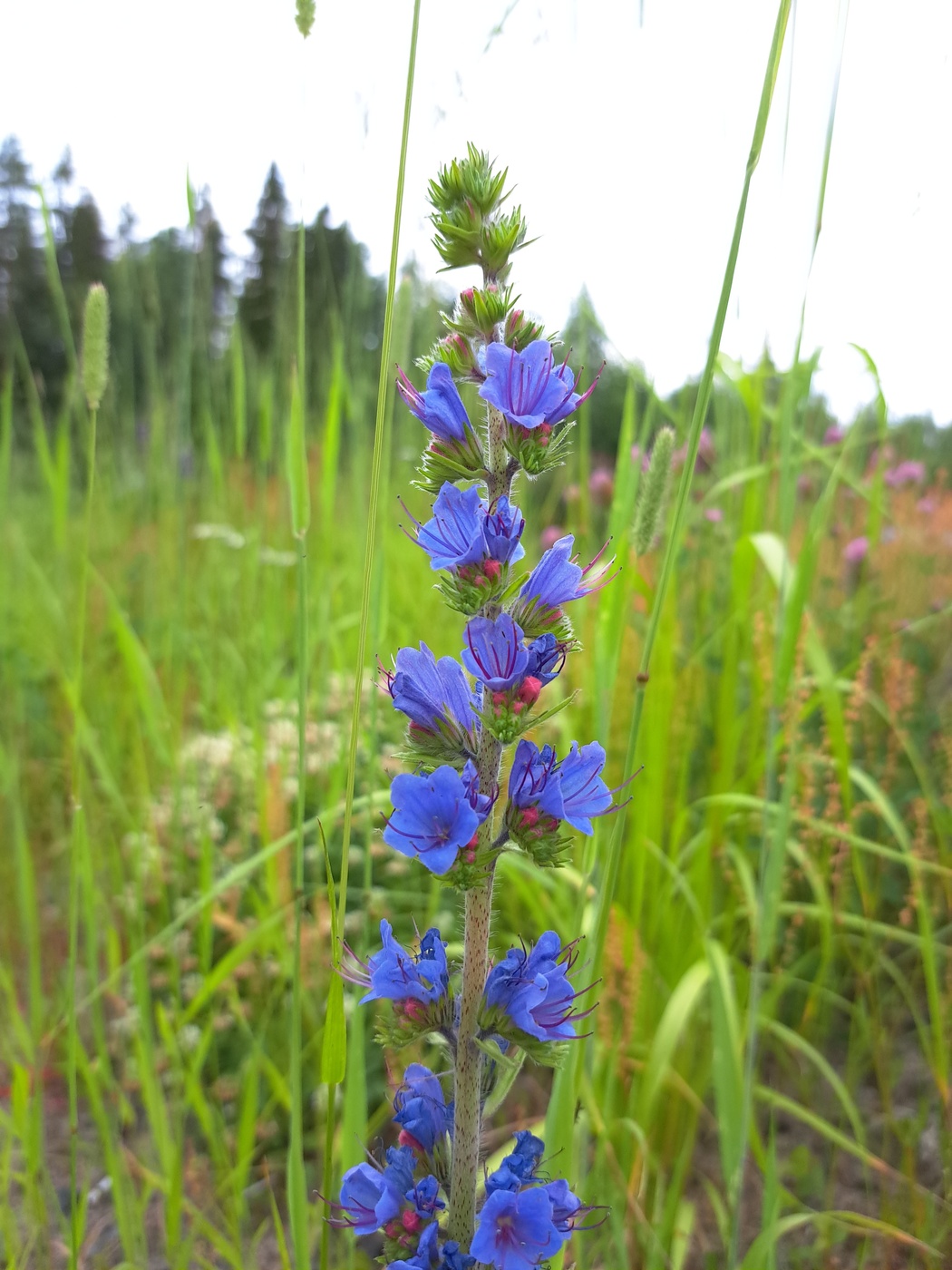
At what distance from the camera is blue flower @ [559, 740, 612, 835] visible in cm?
97

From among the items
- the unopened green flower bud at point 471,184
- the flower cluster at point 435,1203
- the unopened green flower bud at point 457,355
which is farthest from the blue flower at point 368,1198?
the unopened green flower bud at point 471,184

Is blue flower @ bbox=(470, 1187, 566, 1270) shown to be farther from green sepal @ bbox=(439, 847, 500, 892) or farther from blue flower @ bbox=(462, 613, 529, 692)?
blue flower @ bbox=(462, 613, 529, 692)

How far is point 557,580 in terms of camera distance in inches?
38.6

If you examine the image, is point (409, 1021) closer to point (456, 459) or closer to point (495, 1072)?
point (495, 1072)

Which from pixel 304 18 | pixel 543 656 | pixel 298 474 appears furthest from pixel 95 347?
pixel 543 656

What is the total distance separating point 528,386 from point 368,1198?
0.93 metres

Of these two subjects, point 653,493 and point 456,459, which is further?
point 653,493

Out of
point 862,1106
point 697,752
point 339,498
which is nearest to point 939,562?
point 697,752

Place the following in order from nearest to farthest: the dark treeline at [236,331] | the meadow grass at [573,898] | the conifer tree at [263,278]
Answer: the meadow grass at [573,898] → the dark treeline at [236,331] → the conifer tree at [263,278]

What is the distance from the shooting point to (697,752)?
110 inches

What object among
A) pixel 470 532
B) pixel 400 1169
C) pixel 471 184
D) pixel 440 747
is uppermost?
pixel 471 184

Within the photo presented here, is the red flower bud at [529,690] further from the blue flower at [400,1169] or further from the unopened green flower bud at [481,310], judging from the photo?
the blue flower at [400,1169]

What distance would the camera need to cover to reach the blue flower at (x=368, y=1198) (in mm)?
958

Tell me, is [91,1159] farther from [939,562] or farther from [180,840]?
[939,562]
